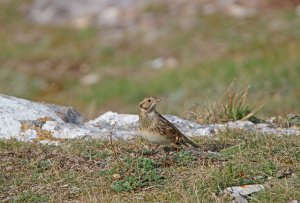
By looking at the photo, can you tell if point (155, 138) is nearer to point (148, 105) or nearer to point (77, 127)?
point (148, 105)

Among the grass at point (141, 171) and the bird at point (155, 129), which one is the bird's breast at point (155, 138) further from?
the grass at point (141, 171)

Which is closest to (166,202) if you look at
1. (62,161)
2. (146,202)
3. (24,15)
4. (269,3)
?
(146,202)

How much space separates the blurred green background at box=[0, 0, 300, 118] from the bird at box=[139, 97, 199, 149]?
6713 mm

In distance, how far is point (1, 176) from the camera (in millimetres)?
7820

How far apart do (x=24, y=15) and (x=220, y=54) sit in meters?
10.2

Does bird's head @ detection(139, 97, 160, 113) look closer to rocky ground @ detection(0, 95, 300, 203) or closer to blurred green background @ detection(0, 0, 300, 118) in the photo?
rocky ground @ detection(0, 95, 300, 203)

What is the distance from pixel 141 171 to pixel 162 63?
12.9m

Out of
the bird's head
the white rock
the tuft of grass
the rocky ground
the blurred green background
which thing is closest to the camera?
the bird's head

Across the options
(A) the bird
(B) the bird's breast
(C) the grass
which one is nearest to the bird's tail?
(A) the bird

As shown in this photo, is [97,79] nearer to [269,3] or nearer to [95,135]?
[269,3]

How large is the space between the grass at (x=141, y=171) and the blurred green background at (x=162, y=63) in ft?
22.0

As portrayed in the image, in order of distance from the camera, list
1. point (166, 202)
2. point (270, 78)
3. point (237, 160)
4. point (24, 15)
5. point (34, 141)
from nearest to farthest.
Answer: point (166, 202) < point (237, 160) < point (34, 141) < point (270, 78) < point (24, 15)

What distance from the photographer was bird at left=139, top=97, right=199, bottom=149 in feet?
26.6

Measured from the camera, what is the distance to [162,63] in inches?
803
